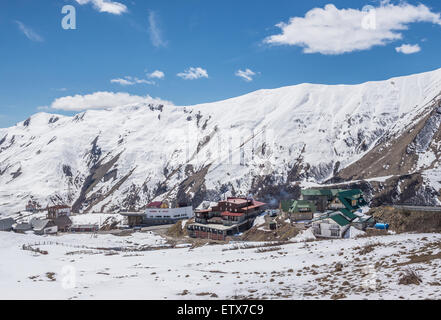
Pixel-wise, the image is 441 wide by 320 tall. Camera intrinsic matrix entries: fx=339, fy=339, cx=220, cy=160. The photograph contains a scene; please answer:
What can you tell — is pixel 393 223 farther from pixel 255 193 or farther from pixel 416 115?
pixel 416 115

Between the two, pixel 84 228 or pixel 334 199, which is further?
pixel 84 228

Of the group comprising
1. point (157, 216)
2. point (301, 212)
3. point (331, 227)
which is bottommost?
point (157, 216)

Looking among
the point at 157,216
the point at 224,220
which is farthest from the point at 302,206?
the point at 157,216

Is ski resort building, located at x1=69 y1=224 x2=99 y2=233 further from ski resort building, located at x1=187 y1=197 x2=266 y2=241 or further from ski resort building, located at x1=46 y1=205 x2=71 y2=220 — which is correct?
ski resort building, located at x1=187 y1=197 x2=266 y2=241

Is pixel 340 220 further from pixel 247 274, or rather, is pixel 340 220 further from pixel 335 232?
pixel 247 274

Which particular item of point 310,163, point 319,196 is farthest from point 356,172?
point 319,196

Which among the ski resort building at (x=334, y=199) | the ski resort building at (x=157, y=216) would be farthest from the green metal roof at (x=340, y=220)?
the ski resort building at (x=157, y=216)

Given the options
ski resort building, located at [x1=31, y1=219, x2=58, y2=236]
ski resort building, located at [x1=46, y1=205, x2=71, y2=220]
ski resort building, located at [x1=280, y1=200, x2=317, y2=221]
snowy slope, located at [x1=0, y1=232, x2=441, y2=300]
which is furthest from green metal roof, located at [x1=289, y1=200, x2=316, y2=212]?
ski resort building, located at [x1=46, y1=205, x2=71, y2=220]

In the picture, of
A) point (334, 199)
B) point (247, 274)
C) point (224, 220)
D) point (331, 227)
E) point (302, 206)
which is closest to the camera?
point (247, 274)
